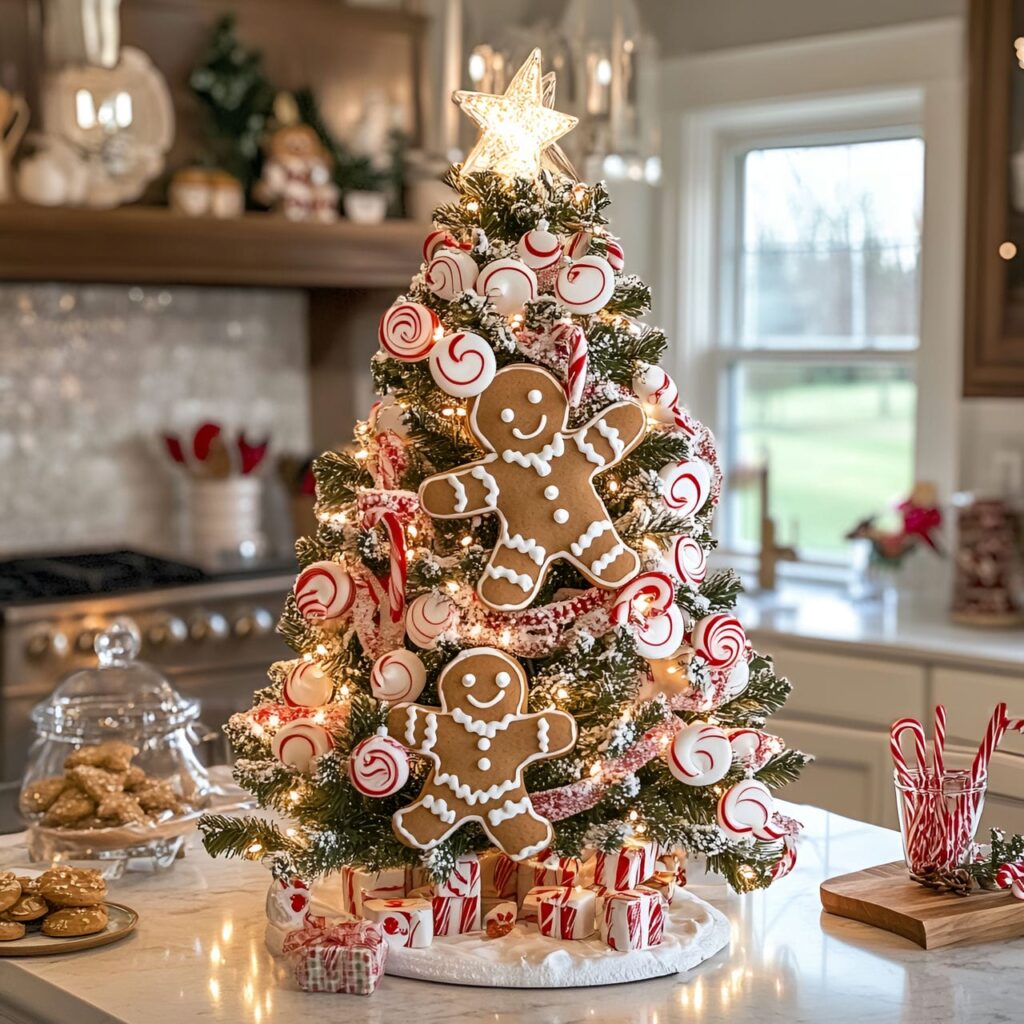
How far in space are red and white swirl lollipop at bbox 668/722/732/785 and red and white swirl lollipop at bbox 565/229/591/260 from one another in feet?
1.66

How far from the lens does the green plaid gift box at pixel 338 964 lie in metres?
1.50

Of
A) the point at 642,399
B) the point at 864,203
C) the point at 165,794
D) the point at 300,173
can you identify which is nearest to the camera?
the point at 642,399

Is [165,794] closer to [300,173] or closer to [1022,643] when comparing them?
[1022,643]

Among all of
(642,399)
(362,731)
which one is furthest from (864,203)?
(362,731)

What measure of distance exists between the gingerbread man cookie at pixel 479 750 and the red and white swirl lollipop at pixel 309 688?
14 cm

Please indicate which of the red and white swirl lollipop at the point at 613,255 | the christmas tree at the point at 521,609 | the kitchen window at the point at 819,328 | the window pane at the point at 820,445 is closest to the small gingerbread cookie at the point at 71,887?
the christmas tree at the point at 521,609

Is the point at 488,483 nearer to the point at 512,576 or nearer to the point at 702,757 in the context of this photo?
the point at 512,576

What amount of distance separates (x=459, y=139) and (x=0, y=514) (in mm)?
1495

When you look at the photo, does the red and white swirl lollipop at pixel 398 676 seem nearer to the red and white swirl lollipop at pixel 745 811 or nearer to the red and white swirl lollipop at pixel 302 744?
the red and white swirl lollipop at pixel 302 744

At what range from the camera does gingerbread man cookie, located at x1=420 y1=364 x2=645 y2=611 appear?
1.64 metres

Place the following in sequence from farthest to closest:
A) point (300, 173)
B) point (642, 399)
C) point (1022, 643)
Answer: point (300, 173) → point (1022, 643) → point (642, 399)

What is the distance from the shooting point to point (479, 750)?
161 cm

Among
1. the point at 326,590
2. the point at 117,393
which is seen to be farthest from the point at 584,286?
the point at 117,393

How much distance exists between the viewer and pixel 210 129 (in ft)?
13.8
